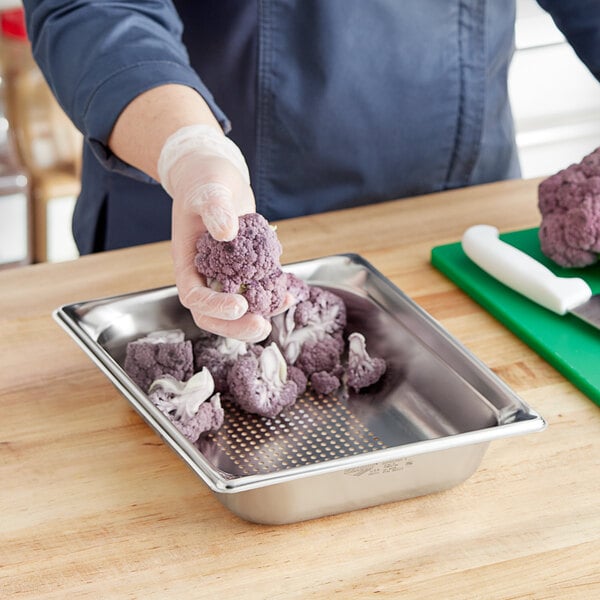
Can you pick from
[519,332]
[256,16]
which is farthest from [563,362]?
[256,16]

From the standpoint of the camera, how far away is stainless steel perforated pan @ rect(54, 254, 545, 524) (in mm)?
809

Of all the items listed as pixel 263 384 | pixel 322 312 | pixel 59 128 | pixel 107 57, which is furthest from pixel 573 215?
pixel 59 128

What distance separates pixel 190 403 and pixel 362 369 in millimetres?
179

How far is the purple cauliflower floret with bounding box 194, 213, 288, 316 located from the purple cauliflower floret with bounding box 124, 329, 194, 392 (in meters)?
0.09

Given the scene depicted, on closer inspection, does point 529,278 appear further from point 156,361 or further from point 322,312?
point 156,361

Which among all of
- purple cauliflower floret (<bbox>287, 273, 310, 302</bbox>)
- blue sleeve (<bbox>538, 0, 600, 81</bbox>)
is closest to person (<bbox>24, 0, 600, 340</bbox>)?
blue sleeve (<bbox>538, 0, 600, 81</bbox>)

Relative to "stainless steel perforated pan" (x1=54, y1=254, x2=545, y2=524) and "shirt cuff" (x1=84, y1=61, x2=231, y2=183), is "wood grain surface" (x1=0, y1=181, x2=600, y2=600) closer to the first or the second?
"stainless steel perforated pan" (x1=54, y1=254, x2=545, y2=524)

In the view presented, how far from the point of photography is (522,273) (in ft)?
3.83

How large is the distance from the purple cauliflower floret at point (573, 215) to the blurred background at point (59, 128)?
1.43 meters

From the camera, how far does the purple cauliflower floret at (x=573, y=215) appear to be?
1.17m

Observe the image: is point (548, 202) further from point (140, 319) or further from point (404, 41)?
point (140, 319)

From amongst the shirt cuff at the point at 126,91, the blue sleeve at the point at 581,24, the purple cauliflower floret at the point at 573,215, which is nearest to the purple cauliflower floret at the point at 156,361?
the shirt cuff at the point at 126,91

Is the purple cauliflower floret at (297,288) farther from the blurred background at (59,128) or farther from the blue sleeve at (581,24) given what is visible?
the blurred background at (59,128)

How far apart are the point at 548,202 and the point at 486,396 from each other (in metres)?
0.39
